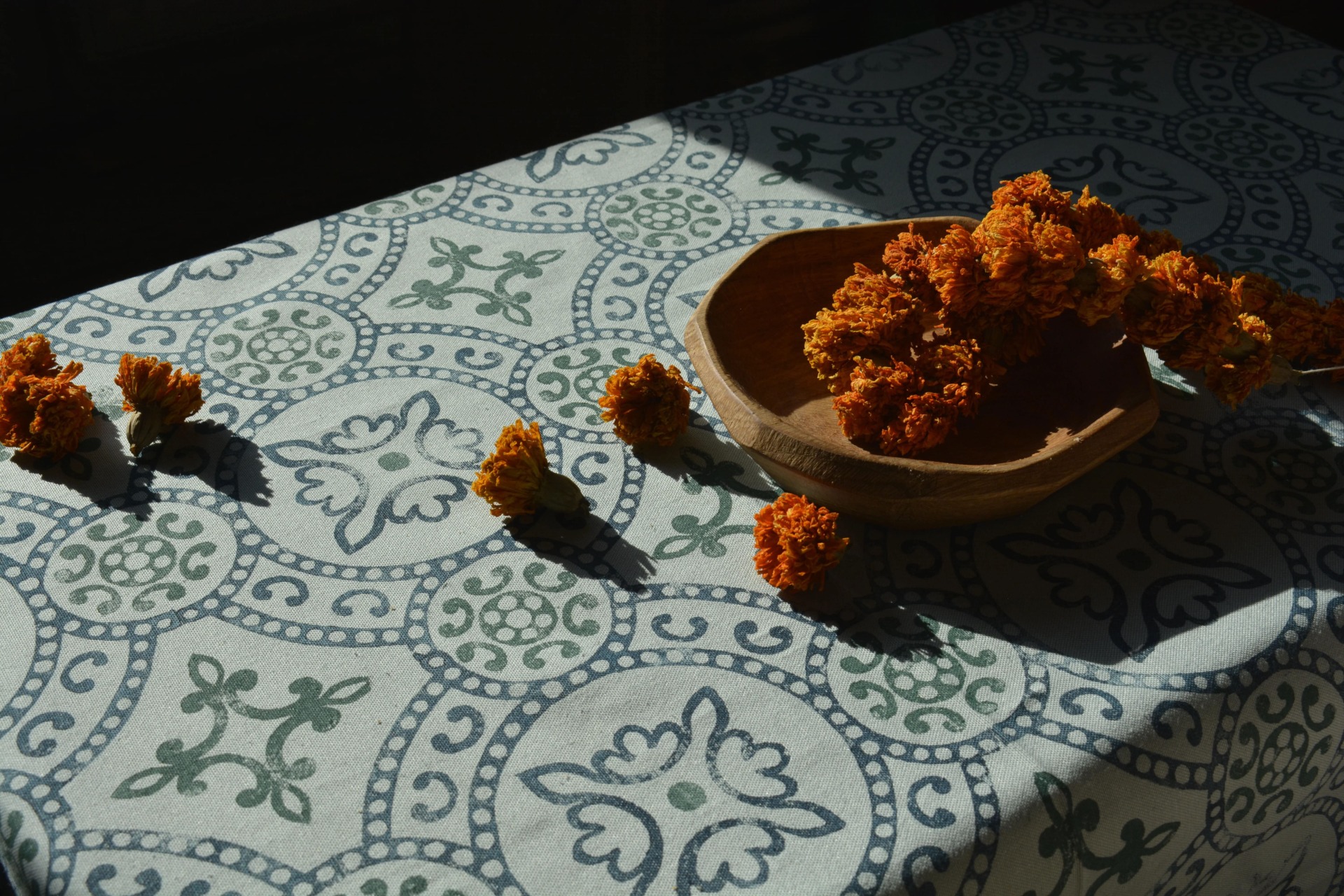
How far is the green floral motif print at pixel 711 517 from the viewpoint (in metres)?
0.92

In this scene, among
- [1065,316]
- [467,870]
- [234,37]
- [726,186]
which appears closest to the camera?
[467,870]

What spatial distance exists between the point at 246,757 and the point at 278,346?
1.58 ft

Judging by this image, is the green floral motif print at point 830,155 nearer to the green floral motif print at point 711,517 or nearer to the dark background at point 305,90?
the green floral motif print at point 711,517

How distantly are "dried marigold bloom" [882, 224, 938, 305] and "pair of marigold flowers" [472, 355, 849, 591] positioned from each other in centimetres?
19

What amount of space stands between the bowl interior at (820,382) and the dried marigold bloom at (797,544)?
0.19 ft

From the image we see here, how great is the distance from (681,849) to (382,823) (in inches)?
7.6

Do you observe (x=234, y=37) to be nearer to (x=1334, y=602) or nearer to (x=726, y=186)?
(x=726, y=186)

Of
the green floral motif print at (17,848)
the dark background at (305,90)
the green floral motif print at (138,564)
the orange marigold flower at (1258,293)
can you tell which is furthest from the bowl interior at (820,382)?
the dark background at (305,90)

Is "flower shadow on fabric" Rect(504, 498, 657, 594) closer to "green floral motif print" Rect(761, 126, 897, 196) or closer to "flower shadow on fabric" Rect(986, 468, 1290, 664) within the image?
"flower shadow on fabric" Rect(986, 468, 1290, 664)

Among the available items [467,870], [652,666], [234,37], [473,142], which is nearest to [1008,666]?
[652,666]

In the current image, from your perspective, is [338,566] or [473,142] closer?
[338,566]

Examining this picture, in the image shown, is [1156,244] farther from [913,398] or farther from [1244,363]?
[913,398]

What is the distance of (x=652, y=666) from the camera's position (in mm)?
830

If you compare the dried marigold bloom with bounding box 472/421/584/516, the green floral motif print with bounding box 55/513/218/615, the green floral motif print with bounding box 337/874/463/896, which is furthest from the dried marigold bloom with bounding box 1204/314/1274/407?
the green floral motif print with bounding box 55/513/218/615
